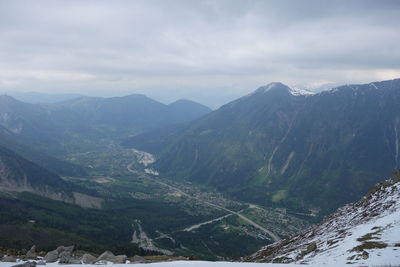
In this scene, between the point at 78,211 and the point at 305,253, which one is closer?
the point at 305,253

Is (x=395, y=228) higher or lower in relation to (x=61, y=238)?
higher

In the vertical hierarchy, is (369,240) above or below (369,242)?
below

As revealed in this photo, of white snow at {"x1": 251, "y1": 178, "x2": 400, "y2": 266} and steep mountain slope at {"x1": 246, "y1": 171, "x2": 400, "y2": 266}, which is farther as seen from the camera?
steep mountain slope at {"x1": 246, "y1": 171, "x2": 400, "y2": 266}

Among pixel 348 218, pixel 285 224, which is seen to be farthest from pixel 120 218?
pixel 348 218

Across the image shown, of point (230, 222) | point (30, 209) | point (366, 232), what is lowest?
point (230, 222)

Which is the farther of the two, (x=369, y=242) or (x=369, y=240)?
(x=369, y=240)

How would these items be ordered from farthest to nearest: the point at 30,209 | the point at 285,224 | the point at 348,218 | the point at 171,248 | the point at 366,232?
1. the point at 285,224
2. the point at 30,209
3. the point at 171,248
4. the point at 348,218
5. the point at 366,232

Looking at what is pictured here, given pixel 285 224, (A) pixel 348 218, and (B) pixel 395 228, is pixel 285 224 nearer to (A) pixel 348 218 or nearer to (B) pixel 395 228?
(A) pixel 348 218

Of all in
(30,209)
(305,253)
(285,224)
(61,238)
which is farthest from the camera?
(285,224)

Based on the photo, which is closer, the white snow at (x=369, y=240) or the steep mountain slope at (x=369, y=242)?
the white snow at (x=369, y=240)
